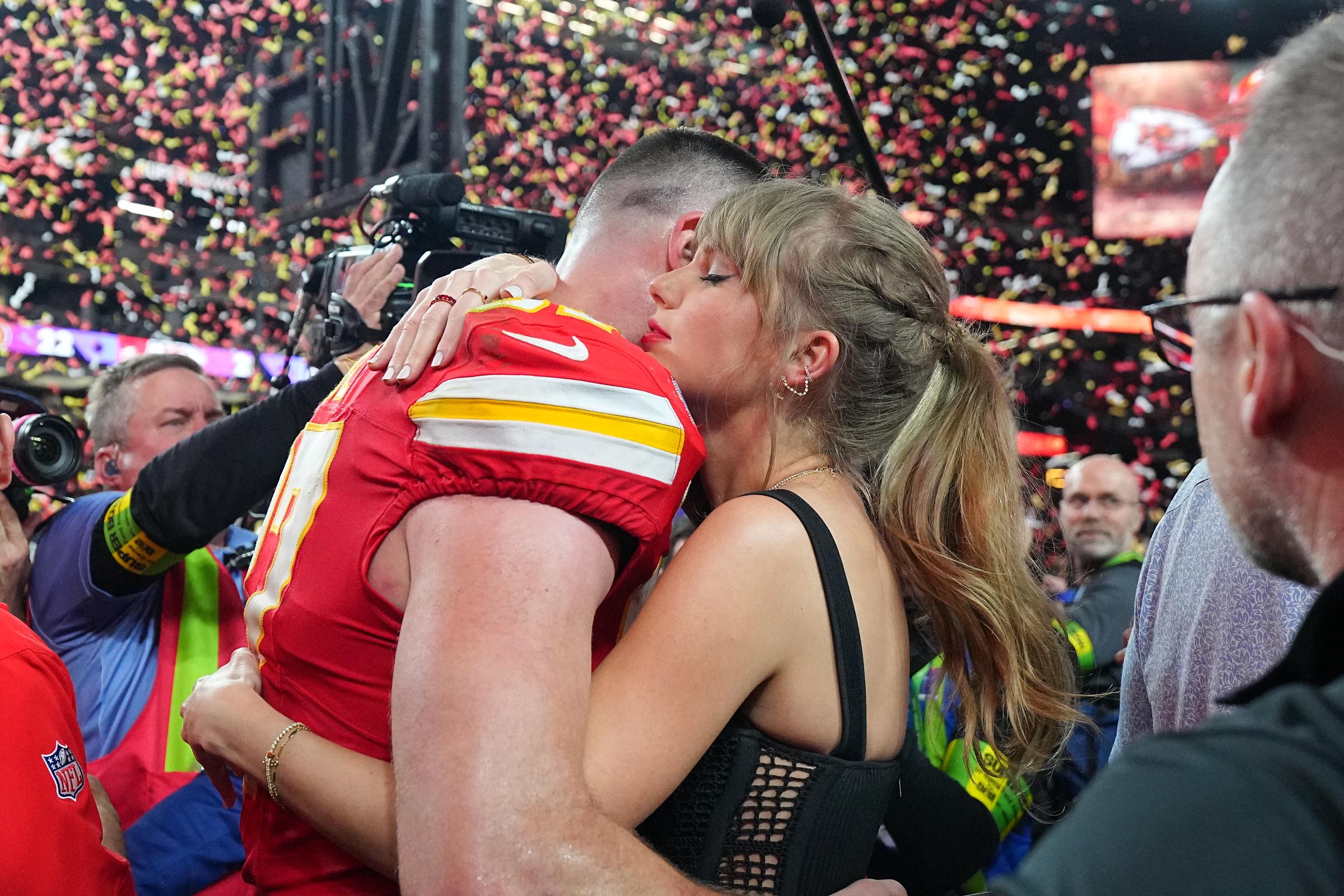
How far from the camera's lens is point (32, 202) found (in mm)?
9398

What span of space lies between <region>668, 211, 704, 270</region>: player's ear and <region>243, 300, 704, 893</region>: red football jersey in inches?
23.0

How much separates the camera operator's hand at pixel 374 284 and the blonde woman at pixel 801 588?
3.65ft

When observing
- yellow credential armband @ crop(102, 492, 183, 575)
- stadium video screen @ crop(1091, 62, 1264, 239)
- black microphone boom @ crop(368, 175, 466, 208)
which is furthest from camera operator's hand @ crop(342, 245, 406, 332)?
stadium video screen @ crop(1091, 62, 1264, 239)

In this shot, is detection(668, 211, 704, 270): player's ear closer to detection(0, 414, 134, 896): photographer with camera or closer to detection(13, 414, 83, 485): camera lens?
detection(0, 414, 134, 896): photographer with camera

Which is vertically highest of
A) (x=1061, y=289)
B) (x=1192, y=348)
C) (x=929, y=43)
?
(x=929, y=43)

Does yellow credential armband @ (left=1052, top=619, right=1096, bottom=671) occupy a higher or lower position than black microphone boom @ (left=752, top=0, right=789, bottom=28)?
lower

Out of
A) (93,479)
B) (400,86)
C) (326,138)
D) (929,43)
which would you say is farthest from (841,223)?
(929,43)

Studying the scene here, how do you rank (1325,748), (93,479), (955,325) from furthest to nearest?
(93,479) < (955,325) < (1325,748)

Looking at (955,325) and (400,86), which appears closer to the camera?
(955,325)

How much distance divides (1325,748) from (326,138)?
22.4 ft

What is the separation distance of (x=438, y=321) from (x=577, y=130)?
28.6 ft

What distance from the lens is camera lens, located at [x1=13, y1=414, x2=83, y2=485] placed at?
2.06 metres

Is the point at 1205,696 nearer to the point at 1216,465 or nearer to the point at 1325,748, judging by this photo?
the point at 1216,465

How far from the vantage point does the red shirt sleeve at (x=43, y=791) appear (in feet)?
3.70
